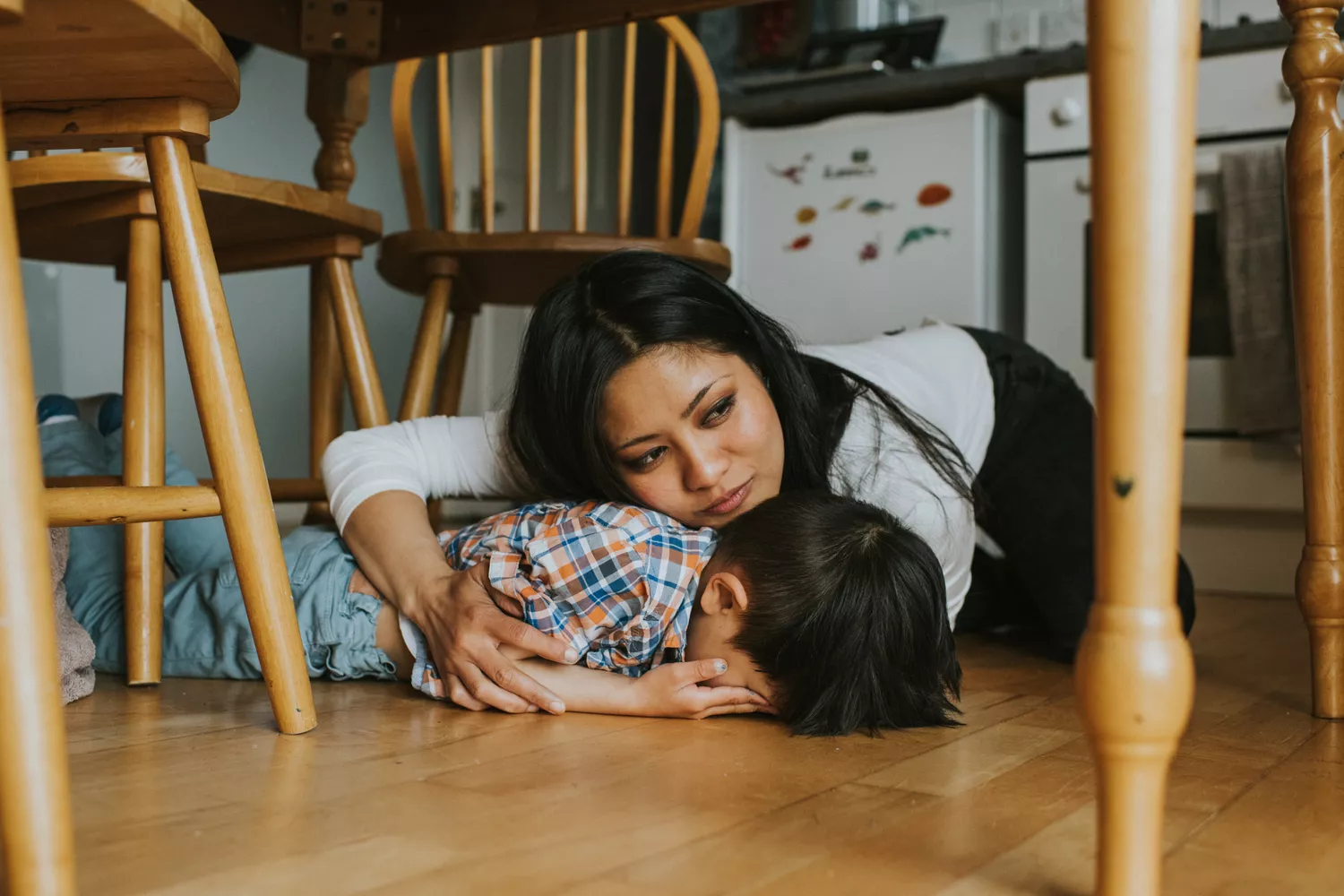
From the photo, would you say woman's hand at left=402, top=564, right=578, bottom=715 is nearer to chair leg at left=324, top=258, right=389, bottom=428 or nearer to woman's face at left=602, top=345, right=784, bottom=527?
woman's face at left=602, top=345, right=784, bottom=527

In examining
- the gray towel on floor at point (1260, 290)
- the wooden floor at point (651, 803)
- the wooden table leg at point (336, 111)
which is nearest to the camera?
the wooden floor at point (651, 803)

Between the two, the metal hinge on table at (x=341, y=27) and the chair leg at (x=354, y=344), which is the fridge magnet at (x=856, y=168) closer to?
the metal hinge on table at (x=341, y=27)

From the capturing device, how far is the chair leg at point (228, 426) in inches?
39.1

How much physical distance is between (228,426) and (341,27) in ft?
2.76

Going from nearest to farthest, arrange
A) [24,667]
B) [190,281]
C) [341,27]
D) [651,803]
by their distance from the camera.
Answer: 1. [24,667]
2. [651,803]
3. [190,281]
4. [341,27]

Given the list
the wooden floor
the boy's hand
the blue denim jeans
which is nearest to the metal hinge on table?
the blue denim jeans

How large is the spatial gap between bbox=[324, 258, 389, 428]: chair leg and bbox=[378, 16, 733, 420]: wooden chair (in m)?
0.09

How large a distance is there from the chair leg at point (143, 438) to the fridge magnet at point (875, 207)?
1627 millimetres

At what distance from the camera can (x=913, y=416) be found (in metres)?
1.42

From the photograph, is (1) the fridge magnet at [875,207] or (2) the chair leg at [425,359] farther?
(1) the fridge magnet at [875,207]

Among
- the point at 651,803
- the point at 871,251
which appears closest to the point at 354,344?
the point at 651,803

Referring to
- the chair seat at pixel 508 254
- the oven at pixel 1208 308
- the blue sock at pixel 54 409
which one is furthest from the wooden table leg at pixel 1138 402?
the oven at pixel 1208 308

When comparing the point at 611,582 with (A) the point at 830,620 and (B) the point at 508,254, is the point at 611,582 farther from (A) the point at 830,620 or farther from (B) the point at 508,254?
(B) the point at 508,254

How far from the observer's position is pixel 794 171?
270 centimetres
